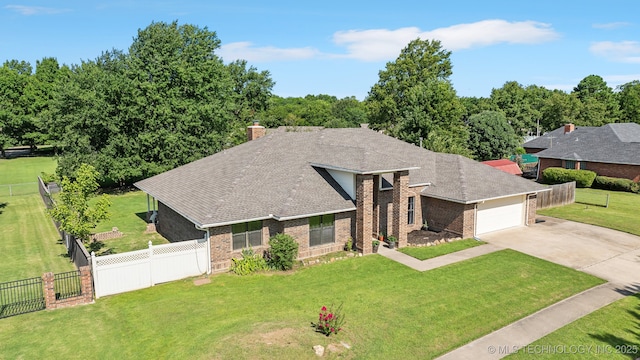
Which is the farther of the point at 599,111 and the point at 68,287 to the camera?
the point at 599,111

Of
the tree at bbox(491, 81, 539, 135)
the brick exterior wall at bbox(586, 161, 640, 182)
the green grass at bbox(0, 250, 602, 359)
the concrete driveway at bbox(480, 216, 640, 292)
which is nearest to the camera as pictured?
the green grass at bbox(0, 250, 602, 359)

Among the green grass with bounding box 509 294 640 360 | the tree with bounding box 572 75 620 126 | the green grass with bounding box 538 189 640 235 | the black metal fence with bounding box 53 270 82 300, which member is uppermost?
the tree with bounding box 572 75 620 126

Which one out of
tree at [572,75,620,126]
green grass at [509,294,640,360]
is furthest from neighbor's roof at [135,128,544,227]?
tree at [572,75,620,126]

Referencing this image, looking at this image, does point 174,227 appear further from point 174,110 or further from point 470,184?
point 174,110

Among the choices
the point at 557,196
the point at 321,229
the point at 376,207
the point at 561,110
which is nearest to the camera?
the point at 321,229

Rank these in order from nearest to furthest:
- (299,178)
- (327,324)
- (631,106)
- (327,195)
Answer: (327,324) → (327,195) → (299,178) → (631,106)

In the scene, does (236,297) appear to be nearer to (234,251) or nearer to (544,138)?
(234,251)

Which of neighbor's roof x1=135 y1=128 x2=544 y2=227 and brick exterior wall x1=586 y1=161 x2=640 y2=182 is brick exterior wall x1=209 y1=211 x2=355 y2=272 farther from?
brick exterior wall x1=586 y1=161 x2=640 y2=182

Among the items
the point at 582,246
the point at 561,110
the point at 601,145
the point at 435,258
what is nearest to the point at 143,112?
the point at 435,258
